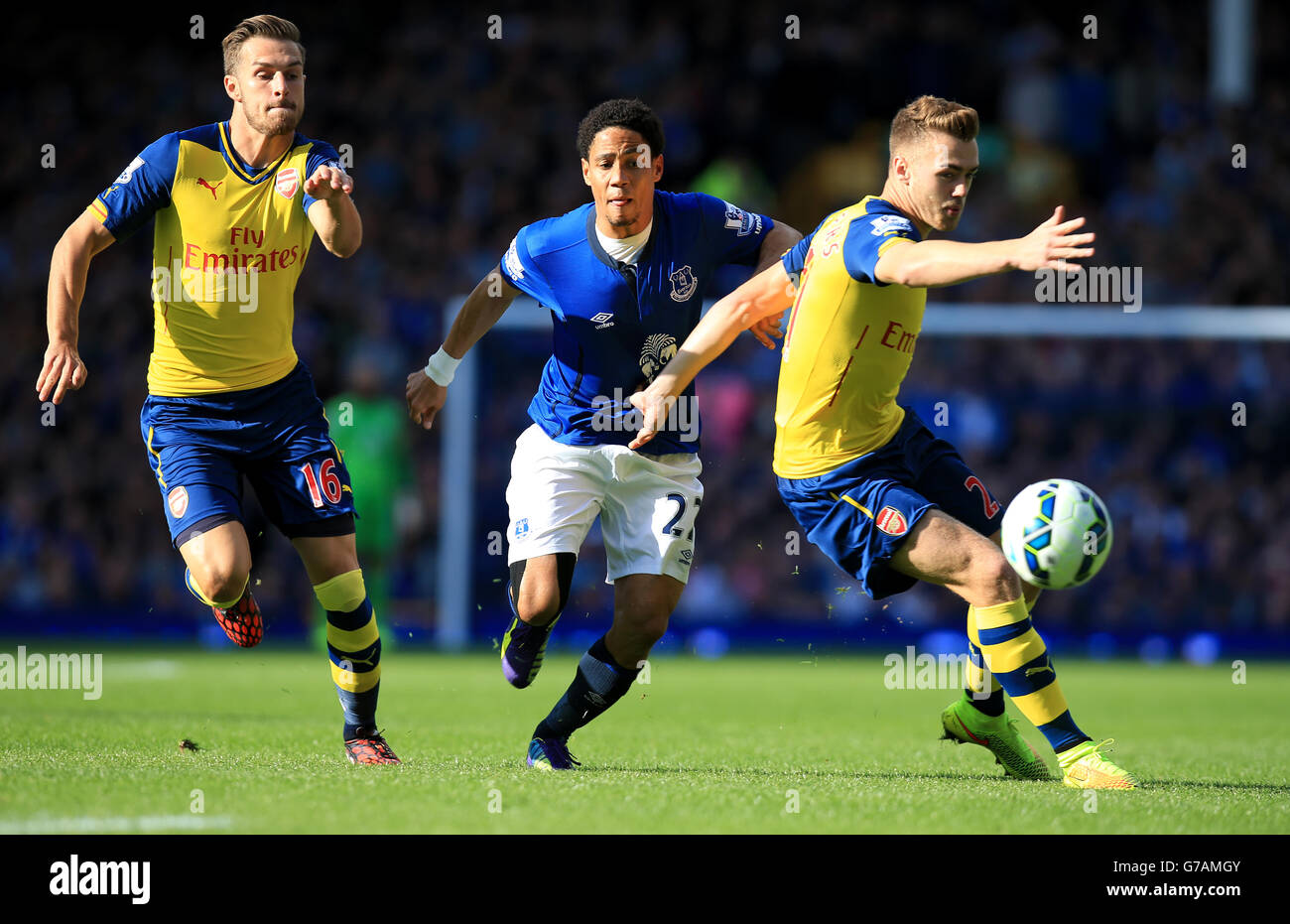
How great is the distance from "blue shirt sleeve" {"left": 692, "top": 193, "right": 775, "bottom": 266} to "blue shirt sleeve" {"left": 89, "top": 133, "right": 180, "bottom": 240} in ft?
6.85

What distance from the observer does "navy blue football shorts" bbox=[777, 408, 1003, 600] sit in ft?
18.0

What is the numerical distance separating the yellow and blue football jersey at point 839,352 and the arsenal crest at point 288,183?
1.92 metres

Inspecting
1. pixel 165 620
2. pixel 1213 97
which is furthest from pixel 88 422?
pixel 1213 97

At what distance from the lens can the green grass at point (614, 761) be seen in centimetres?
444

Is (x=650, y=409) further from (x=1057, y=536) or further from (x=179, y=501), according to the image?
(x=179, y=501)

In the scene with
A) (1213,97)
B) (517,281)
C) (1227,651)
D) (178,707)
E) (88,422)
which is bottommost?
(1227,651)

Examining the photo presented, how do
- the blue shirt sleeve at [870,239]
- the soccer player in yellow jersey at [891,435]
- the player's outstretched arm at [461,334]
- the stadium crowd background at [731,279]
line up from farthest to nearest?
the stadium crowd background at [731,279] → the player's outstretched arm at [461,334] → the soccer player in yellow jersey at [891,435] → the blue shirt sleeve at [870,239]

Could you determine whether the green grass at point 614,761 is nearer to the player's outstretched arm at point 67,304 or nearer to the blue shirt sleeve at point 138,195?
the player's outstretched arm at point 67,304

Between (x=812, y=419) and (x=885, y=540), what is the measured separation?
1.80ft

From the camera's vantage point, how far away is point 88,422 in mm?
14977

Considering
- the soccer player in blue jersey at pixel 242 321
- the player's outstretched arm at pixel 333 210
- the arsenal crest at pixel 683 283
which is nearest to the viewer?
the player's outstretched arm at pixel 333 210

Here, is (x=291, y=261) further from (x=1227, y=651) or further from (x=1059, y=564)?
(x=1227, y=651)

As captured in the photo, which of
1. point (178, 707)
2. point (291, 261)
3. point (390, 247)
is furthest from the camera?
point (390, 247)

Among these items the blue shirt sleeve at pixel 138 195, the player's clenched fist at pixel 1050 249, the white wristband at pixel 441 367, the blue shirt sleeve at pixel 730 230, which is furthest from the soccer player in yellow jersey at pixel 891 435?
the blue shirt sleeve at pixel 138 195
